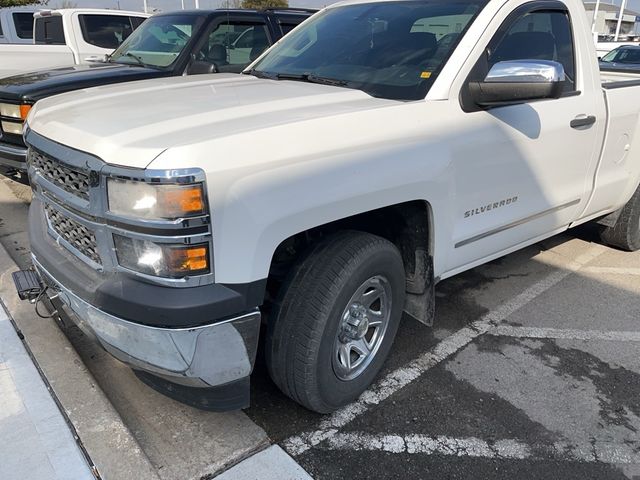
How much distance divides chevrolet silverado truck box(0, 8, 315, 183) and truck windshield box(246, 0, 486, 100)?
2249mm

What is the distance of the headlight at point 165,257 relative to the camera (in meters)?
1.95

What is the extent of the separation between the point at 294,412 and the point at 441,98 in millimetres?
1697

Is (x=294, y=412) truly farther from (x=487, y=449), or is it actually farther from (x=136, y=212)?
(x=136, y=212)

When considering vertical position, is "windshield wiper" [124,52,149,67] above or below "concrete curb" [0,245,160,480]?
above

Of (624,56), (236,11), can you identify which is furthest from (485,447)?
(624,56)

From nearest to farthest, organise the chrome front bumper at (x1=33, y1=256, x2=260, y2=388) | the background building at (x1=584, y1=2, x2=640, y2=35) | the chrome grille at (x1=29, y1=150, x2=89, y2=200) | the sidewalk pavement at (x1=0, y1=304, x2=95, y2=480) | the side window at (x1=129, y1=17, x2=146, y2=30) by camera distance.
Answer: the chrome front bumper at (x1=33, y1=256, x2=260, y2=388) → the chrome grille at (x1=29, y1=150, x2=89, y2=200) → the sidewalk pavement at (x1=0, y1=304, x2=95, y2=480) → the side window at (x1=129, y1=17, x2=146, y2=30) → the background building at (x1=584, y1=2, x2=640, y2=35)

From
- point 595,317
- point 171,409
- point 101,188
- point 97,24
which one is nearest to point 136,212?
point 101,188

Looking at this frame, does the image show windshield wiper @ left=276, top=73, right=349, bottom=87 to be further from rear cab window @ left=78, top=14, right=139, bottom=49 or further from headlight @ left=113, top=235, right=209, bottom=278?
rear cab window @ left=78, top=14, right=139, bottom=49

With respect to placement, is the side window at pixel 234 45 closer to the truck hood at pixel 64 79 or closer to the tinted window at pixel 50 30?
the truck hood at pixel 64 79

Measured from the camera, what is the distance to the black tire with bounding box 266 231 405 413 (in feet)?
7.69

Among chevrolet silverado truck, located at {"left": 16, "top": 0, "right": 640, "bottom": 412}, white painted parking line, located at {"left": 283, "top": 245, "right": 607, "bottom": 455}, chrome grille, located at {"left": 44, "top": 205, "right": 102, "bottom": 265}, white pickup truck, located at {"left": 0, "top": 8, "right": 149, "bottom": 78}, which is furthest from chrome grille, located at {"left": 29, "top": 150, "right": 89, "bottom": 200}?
white pickup truck, located at {"left": 0, "top": 8, "right": 149, "bottom": 78}

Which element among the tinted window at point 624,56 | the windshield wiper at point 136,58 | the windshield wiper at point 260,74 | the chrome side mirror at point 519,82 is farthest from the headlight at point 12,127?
the tinted window at point 624,56

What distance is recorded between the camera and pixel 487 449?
8.34ft

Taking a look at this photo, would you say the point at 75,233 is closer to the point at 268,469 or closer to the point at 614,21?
the point at 268,469
